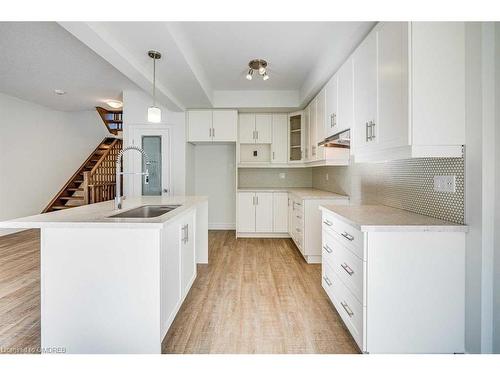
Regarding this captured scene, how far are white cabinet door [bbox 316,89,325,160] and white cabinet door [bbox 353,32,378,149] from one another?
43.9 inches

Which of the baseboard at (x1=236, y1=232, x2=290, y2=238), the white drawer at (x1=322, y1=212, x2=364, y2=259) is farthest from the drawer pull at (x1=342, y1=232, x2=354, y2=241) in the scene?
the baseboard at (x1=236, y1=232, x2=290, y2=238)

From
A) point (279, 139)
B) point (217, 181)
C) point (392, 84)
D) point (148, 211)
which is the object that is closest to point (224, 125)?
point (279, 139)

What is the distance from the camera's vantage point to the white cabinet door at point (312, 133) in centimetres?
403

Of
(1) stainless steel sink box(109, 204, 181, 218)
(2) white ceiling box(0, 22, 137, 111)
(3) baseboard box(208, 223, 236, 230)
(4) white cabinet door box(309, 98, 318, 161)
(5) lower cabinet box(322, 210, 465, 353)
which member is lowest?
(3) baseboard box(208, 223, 236, 230)

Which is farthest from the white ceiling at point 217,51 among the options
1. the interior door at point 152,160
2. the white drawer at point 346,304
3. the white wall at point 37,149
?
the white wall at point 37,149

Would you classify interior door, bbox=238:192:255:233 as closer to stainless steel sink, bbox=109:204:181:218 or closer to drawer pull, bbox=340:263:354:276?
stainless steel sink, bbox=109:204:181:218

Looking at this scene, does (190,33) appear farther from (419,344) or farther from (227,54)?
(419,344)

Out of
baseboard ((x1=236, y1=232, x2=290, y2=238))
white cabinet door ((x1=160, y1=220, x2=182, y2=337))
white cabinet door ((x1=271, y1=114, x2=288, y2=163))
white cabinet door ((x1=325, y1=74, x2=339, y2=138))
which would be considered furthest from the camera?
white cabinet door ((x1=271, y1=114, x2=288, y2=163))

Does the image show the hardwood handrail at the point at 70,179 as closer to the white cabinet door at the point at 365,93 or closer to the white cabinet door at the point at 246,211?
the white cabinet door at the point at 246,211

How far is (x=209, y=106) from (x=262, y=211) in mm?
2046

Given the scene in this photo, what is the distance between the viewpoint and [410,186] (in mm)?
2154

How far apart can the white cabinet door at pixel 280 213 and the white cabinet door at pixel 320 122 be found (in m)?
1.19

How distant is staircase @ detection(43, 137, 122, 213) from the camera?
226 inches
